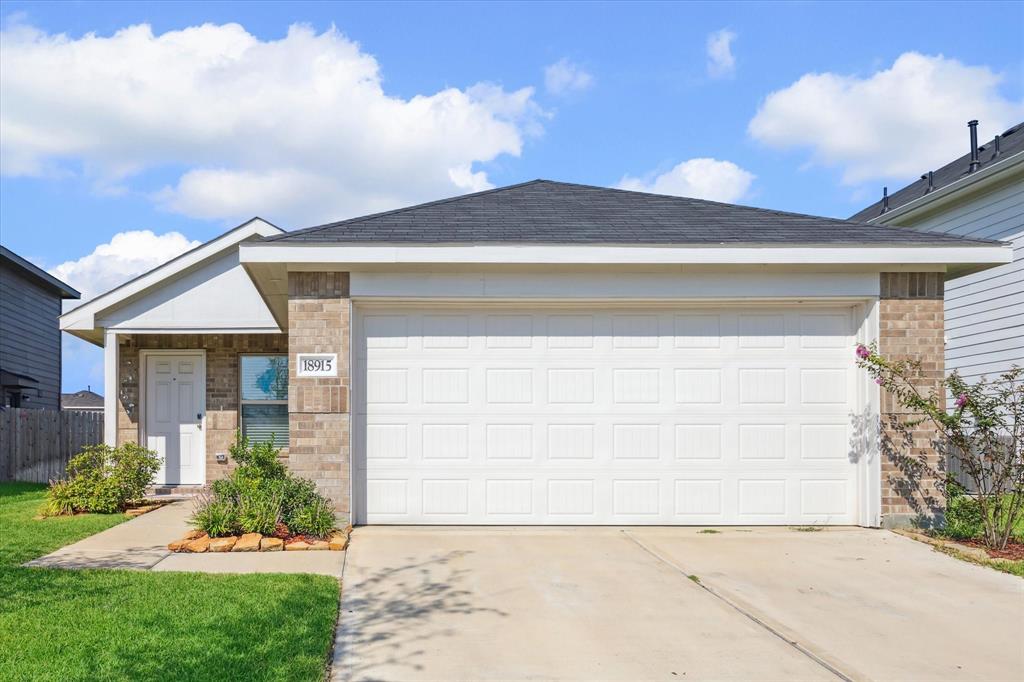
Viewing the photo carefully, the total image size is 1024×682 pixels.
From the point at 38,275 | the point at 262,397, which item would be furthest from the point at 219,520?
the point at 38,275

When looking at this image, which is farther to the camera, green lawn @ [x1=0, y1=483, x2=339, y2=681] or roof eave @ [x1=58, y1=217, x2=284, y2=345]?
roof eave @ [x1=58, y1=217, x2=284, y2=345]

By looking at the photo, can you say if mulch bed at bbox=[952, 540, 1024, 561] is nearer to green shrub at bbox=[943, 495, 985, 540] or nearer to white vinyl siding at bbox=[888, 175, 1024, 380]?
green shrub at bbox=[943, 495, 985, 540]

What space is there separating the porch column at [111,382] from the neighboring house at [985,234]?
13.6 metres

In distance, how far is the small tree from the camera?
25.2ft

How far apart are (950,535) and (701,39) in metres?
7.31

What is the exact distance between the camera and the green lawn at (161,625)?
4.13 m

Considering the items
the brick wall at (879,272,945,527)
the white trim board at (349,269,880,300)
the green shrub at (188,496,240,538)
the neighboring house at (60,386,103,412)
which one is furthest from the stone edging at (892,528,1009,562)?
the neighboring house at (60,386,103,412)

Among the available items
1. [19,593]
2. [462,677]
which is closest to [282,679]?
[462,677]

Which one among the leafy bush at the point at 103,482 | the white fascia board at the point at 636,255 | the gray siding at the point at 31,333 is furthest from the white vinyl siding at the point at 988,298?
the gray siding at the point at 31,333

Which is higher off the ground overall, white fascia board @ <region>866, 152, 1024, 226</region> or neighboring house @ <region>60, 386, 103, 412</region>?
white fascia board @ <region>866, 152, 1024, 226</region>

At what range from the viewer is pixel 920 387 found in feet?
27.6

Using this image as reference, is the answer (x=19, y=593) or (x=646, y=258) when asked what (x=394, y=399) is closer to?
(x=646, y=258)

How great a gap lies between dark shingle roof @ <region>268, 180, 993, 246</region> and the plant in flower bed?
2.35 metres

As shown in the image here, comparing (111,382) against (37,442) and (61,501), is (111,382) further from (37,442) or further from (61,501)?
(37,442)
